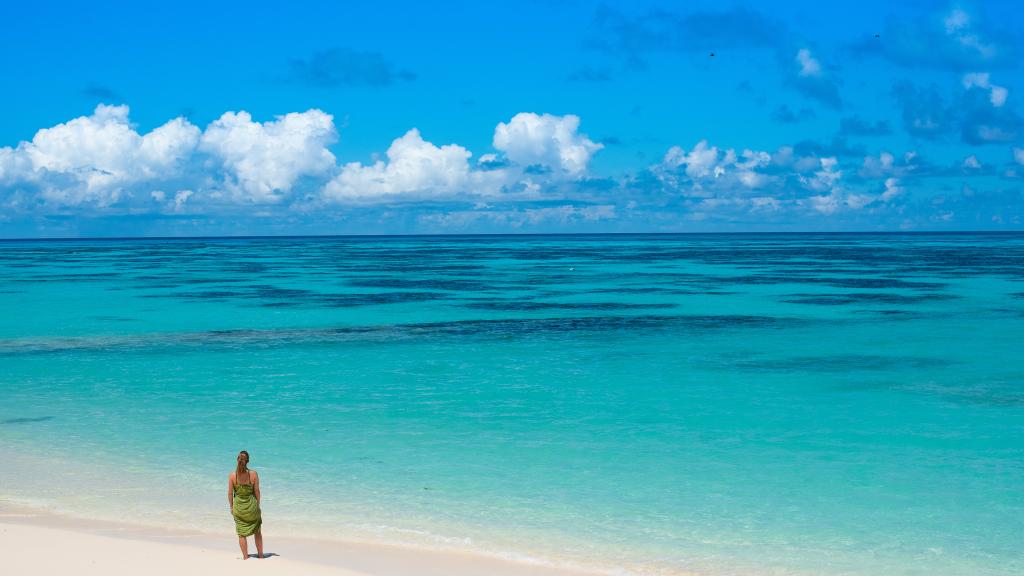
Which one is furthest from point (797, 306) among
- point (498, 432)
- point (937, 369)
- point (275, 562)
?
point (275, 562)

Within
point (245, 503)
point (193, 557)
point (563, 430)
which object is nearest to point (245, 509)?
point (245, 503)

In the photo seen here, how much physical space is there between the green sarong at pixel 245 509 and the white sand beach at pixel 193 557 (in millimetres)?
355

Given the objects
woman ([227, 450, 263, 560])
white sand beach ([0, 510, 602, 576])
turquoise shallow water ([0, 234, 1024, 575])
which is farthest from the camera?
turquoise shallow water ([0, 234, 1024, 575])

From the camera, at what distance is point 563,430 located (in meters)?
18.7

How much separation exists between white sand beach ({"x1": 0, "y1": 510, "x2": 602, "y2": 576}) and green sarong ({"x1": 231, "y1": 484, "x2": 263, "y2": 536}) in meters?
0.36

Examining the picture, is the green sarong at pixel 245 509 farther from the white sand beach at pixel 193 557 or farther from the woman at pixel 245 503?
the white sand beach at pixel 193 557

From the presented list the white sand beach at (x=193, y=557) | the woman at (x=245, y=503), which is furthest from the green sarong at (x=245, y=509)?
the white sand beach at (x=193, y=557)

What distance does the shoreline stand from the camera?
1050 centimetres

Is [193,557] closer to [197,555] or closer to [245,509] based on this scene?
[197,555]

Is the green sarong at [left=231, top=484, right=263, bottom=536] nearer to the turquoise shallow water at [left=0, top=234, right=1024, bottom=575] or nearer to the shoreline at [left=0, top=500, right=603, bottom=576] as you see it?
the shoreline at [left=0, top=500, right=603, bottom=576]

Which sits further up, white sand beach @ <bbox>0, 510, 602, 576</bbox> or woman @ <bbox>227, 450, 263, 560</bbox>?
woman @ <bbox>227, 450, 263, 560</bbox>

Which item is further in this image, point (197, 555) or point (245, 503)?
point (197, 555)

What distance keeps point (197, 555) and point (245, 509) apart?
86 cm

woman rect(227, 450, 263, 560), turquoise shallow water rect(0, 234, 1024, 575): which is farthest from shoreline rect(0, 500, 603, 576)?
turquoise shallow water rect(0, 234, 1024, 575)
